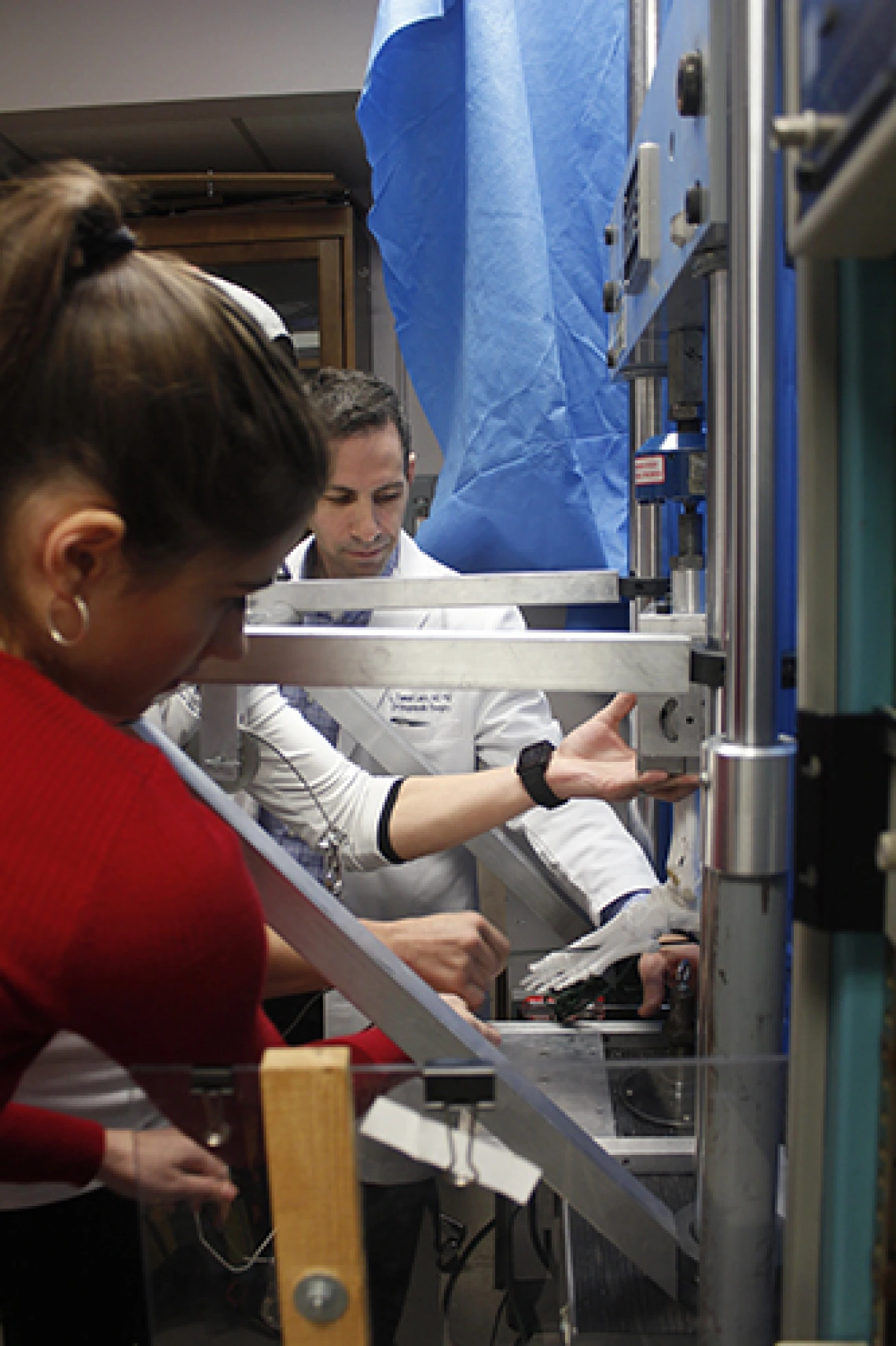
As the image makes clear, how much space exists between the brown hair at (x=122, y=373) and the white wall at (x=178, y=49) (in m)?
2.26

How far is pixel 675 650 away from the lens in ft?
1.92


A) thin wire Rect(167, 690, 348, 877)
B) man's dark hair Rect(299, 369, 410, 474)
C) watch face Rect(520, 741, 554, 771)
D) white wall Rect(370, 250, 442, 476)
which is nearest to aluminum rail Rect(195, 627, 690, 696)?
watch face Rect(520, 741, 554, 771)

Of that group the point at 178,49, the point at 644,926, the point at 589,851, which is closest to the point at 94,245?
the point at 644,926

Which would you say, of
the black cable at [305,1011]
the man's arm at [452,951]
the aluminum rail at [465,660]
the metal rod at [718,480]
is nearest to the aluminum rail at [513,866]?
the black cable at [305,1011]

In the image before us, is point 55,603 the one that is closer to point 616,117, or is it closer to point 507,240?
point 507,240

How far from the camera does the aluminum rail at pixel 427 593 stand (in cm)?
102

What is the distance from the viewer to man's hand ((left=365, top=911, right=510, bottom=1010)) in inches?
35.9

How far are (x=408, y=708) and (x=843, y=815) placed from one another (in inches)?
49.1

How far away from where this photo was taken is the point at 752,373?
52cm

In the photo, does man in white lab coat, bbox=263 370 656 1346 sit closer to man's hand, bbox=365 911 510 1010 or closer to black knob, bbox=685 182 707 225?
man's hand, bbox=365 911 510 1010

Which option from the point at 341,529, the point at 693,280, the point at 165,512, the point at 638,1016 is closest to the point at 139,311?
the point at 165,512

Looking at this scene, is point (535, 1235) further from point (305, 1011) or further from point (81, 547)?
point (305, 1011)

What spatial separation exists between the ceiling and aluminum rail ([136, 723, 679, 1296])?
2.38m

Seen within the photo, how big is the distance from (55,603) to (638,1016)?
705 millimetres
